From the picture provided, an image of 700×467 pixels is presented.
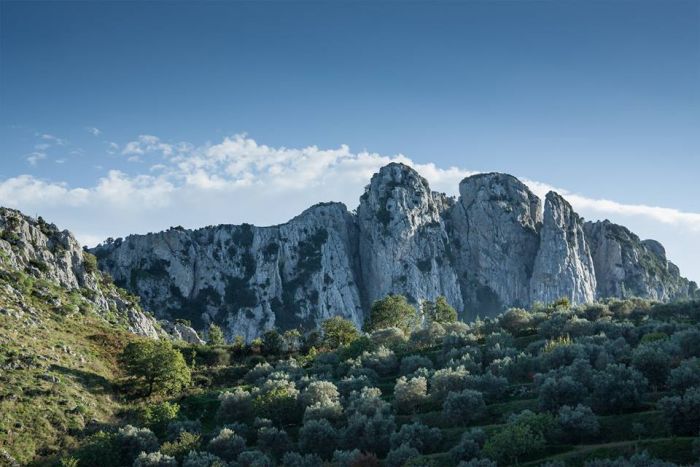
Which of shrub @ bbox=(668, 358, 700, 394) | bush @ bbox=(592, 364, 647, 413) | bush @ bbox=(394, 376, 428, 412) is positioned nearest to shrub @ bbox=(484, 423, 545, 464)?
bush @ bbox=(592, 364, 647, 413)

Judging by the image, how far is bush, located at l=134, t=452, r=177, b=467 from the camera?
40594 mm

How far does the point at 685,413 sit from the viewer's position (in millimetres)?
32062

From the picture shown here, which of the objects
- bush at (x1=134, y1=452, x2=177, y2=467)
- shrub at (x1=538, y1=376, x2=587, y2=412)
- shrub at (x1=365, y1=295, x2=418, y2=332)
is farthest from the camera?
shrub at (x1=365, y1=295, x2=418, y2=332)

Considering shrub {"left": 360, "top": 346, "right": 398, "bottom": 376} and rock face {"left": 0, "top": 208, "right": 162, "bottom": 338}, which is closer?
shrub {"left": 360, "top": 346, "right": 398, "bottom": 376}

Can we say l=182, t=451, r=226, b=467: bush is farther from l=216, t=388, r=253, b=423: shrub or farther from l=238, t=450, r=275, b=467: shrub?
l=216, t=388, r=253, b=423: shrub

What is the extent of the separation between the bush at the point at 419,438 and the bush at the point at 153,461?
17.8 meters

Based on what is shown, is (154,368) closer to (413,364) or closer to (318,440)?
(318,440)

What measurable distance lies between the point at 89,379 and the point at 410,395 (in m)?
40.6

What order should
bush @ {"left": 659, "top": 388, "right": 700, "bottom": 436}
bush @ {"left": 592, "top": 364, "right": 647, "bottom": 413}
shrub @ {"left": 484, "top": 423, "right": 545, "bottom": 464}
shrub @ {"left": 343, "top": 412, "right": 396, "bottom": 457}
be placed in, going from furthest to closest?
shrub @ {"left": 343, "top": 412, "right": 396, "bottom": 457} → bush @ {"left": 592, "top": 364, "right": 647, "bottom": 413} → shrub @ {"left": 484, "top": 423, "right": 545, "bottom": 464} → bush @ {"left": 659, "top": 388, "right": 700, "bottom": 436}

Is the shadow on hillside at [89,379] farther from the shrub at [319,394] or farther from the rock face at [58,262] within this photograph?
the rock face at [58,262]

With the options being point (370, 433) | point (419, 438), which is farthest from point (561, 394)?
point (370, 433)

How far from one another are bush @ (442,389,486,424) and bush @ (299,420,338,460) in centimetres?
995

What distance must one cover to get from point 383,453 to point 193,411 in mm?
31117

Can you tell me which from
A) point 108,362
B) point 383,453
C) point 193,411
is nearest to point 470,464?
point 383,453
